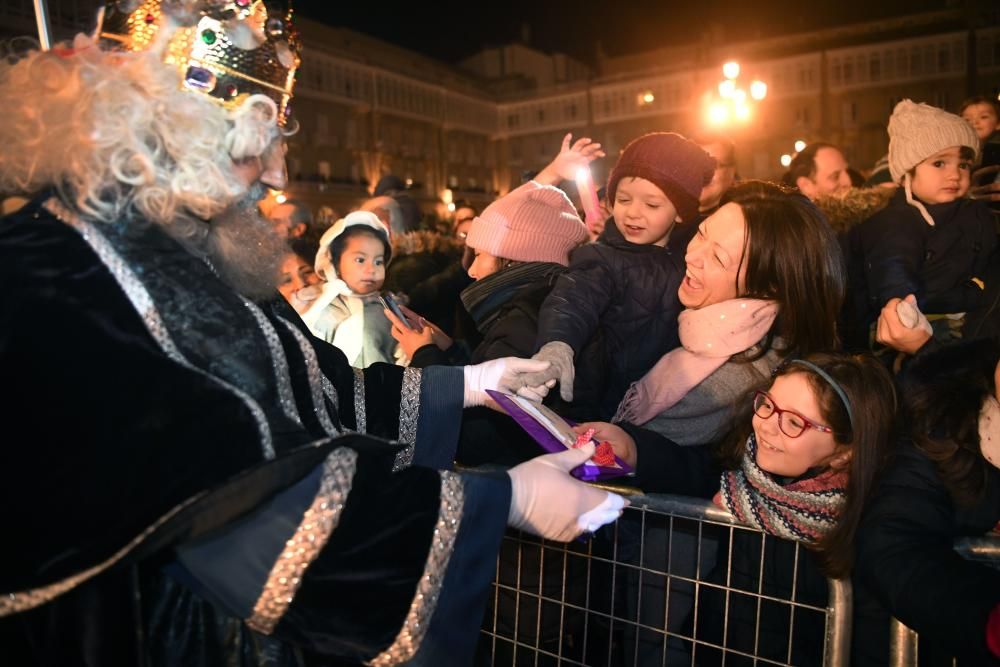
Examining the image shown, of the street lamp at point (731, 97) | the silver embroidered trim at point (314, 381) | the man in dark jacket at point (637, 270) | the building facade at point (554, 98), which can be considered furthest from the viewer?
the building facade at point (554, 98)

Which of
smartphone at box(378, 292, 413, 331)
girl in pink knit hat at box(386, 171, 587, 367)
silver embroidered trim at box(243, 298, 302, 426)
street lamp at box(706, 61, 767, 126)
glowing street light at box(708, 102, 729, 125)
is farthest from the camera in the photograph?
glowing street light at box(708, 102, 729, 125)

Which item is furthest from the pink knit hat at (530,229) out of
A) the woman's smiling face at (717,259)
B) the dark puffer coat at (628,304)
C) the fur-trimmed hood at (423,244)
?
the fur-trimmed hood at (423,244)

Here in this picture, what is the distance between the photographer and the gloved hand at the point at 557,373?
214 cm

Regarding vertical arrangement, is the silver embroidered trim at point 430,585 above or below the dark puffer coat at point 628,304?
below

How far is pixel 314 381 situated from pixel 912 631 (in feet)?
5.10

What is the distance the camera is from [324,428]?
1.64m

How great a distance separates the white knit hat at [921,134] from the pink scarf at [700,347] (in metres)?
1.91

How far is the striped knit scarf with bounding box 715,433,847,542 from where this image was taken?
166cm

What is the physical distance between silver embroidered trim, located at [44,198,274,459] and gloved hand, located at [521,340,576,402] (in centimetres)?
101

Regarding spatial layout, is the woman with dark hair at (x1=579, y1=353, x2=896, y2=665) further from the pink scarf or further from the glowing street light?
the glowing street light

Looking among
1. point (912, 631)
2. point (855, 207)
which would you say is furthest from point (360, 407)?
point (855, 207)

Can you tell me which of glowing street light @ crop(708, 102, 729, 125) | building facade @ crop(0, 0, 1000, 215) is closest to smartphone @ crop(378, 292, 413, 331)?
glowing street light @ crop(708, 102, 729, 125)

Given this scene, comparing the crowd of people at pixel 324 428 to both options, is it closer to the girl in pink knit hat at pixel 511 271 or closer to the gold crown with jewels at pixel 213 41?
the gold crown with jewels at pixel 213 41

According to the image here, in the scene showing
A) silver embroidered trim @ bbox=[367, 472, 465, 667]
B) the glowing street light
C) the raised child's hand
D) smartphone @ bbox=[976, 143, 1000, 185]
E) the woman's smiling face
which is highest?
the glowing street light
